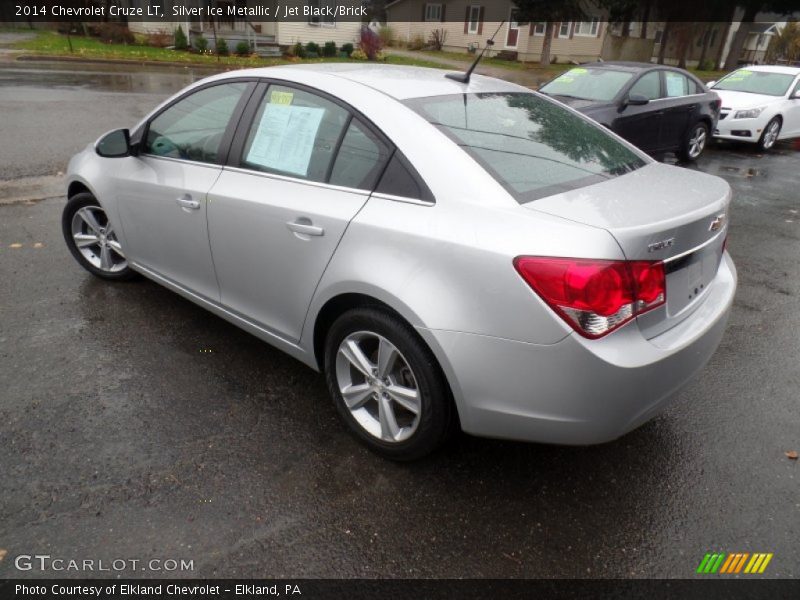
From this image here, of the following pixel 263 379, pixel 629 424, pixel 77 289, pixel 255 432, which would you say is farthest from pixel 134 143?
pixel 629 424

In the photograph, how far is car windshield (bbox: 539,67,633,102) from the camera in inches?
340

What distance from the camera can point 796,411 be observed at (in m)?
3.31

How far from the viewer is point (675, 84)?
9.50 meters

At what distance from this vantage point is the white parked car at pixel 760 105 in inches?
439

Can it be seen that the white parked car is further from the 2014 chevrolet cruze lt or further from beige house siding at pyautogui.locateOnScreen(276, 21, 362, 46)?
beige house siding at pyautogui.locateOnScreen(276, 21, 362, 46)

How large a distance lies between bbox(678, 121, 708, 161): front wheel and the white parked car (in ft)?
4.44

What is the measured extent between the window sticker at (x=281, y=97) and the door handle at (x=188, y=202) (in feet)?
2.28

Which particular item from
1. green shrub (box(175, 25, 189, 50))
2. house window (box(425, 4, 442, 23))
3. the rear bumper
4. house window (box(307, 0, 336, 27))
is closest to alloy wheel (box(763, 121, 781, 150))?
the rear bumper

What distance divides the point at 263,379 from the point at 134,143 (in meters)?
1.74

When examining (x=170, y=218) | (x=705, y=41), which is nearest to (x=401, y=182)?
(x=170, y=218)

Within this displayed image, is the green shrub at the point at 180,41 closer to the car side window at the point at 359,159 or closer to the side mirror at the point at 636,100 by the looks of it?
the side mirror at the point at 636,100

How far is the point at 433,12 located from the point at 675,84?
34.6 metres

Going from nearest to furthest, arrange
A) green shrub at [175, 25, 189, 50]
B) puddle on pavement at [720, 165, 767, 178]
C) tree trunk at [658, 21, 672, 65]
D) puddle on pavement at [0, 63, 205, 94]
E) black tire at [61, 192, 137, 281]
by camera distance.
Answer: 1. black tire at [61, 192, 137, 281]
2. puddle on pavement at [720, 165, 767, 178]
3. puddle on pavement at [0, 63, 205, 94]
4. green shrub at [175, 25, 189, 50]
5. tree trunk at [658, 21, 672, 65]

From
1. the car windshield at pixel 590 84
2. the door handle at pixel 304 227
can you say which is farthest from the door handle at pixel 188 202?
the car windshield at pixel 590 84
